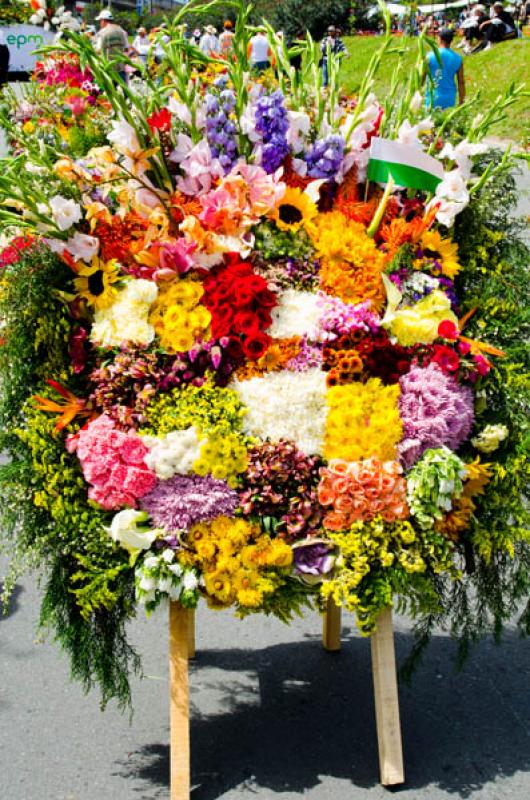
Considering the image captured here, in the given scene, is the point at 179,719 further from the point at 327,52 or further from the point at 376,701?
the point at 327,52

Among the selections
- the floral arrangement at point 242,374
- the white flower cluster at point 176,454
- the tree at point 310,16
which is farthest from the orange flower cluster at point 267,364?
the tree at point 310,16

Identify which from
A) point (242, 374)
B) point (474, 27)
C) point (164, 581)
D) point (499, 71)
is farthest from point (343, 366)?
point (474, 27)

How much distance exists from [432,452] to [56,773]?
1485 millimetres

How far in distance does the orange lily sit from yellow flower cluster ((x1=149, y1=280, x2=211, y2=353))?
0.28 m

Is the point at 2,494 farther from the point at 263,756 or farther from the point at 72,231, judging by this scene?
the point at 263,756

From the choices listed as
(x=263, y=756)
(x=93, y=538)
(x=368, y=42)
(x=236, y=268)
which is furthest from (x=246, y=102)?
(x=368, y=42)

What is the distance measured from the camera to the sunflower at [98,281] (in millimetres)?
2768

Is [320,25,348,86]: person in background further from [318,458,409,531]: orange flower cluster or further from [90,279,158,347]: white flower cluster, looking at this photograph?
[318,458,409,531]: orange flower cluster

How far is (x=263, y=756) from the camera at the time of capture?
3043 mm

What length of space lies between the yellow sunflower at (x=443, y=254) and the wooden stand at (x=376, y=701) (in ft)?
3.27

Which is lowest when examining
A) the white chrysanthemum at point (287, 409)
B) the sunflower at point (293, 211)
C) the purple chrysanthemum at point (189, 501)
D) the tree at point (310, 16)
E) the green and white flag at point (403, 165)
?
the purple chrysanthemum at point (189, 501)

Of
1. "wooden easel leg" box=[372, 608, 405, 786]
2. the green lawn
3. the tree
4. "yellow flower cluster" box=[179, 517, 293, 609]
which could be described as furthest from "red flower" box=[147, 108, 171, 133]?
the tree

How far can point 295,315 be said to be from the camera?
2.78 m

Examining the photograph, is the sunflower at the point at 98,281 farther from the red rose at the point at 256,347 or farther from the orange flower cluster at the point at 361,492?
the orange flower cluster at the point at 361,492
